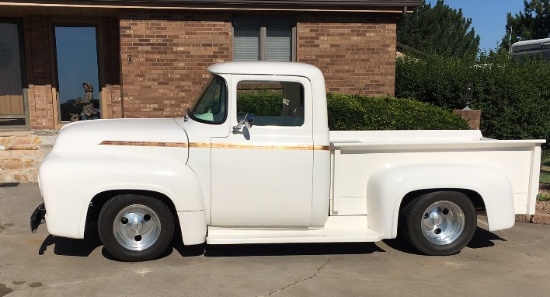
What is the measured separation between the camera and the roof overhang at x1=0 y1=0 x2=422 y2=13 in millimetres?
9305

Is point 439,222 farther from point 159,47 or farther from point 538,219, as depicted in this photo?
point 159,47

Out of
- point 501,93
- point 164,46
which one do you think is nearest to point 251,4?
point 164,46

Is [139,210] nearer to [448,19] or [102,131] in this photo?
[102,131]

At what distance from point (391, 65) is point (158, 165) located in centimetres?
688

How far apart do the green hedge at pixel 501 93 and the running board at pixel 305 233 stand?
6.10 meters

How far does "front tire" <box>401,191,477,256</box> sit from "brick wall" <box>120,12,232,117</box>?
19.4 feet

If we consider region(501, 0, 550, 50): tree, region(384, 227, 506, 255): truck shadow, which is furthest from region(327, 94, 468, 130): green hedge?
region(501, 0, 550, 50): tree

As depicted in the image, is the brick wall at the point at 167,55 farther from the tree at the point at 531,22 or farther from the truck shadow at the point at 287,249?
the tree at the point at 531,22

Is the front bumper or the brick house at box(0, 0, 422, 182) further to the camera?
the brick house at box(0, 0, 422, 182)

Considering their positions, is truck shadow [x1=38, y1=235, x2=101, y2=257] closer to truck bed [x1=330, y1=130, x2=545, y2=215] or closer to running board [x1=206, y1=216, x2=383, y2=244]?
running board [x1=206, y1=216, x2=383, y2=244]

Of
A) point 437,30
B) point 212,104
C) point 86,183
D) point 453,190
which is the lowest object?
point 453,190

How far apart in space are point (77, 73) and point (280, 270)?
8142 millimetres

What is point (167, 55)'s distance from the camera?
9.85 meters

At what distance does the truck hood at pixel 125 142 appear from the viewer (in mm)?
4953
